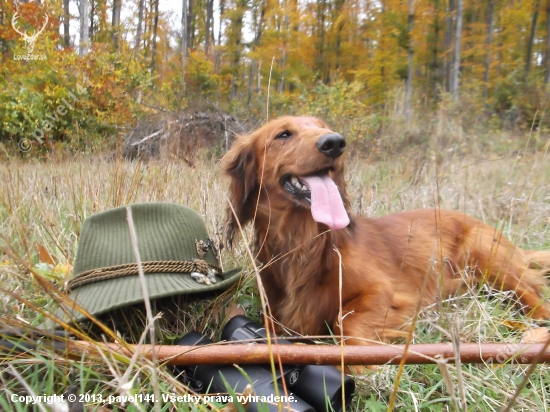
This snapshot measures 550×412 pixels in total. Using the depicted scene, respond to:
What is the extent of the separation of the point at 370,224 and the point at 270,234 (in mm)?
664

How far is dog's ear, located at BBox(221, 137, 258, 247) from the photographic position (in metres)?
2.41

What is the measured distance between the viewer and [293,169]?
2.17 metres

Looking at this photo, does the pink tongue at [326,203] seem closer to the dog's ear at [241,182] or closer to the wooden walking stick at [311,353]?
the dog's ear at [241,182]

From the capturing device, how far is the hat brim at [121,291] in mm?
1402

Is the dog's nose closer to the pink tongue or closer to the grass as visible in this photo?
the pink tongue

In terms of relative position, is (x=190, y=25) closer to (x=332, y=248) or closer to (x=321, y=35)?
(x=321, y=35)

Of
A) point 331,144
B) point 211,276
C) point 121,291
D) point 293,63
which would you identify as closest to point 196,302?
point 211,276

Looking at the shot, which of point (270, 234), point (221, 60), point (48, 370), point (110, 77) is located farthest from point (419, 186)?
point (221, 60)

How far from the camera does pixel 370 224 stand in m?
2.58

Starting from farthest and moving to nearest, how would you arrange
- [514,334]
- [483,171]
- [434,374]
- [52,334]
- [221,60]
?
[221,60] → [483,171] → [514,334] → [434,374] → [52,334]

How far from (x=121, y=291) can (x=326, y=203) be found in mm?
1036

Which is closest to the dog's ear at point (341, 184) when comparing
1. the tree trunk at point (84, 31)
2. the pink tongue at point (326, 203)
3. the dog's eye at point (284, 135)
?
the pink tongue at point (326, 203)

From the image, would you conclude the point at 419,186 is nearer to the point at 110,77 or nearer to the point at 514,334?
the point at 514,334

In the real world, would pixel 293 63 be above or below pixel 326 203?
above
